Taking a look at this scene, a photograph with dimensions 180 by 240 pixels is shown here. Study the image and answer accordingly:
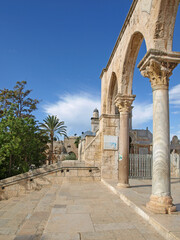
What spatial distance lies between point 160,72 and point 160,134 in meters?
1.45

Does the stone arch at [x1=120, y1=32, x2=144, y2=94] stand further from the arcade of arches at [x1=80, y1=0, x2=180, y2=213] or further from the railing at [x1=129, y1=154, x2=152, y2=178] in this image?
the railing at [x1=129, y1=154, x2=152, y2=178]

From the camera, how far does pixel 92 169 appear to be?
33.0 feet

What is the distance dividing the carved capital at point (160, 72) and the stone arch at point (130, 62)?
272 centimetres

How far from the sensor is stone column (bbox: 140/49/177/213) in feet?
13.7

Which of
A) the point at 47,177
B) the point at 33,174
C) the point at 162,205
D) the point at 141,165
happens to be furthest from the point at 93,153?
the point at 162,205

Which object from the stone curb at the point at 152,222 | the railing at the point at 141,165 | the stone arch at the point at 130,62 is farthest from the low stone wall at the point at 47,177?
the stone arch at the point at 130,62

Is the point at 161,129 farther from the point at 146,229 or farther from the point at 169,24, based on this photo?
the point at 169,24

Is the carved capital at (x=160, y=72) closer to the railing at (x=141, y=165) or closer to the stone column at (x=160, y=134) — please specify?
the stone column at (x=160, y=134)

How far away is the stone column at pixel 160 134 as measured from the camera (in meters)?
4.18

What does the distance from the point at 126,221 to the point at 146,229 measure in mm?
492

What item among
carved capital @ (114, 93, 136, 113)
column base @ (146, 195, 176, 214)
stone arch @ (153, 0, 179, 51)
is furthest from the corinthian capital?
carved capital @ (114, 93, 136, 113)

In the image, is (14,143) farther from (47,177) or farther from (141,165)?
(141,165)

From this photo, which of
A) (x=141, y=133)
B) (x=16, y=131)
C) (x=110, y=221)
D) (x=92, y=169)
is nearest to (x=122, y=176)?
(x=92, y=169)

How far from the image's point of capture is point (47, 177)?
32.7ft
